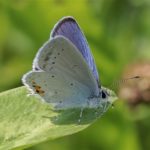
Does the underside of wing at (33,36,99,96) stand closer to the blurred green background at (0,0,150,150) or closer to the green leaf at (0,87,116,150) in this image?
the green leaf at (0,87,116,150)

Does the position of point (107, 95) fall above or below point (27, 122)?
below

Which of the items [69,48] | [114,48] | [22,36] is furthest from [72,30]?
[22,36]

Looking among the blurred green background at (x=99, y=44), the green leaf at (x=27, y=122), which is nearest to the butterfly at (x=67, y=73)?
the green leaf at (x=27, y=122)

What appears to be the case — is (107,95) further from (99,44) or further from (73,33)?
(99,44)

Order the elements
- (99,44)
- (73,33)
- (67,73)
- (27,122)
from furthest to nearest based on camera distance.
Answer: (99,44)
(67,73)
(73,33)
(27,122)

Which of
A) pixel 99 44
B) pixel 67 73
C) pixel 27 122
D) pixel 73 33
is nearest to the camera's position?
pixel 27 122

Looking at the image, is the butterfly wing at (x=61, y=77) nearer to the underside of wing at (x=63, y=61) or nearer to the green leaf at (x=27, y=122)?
the underside of wing at (x=63, y=61)

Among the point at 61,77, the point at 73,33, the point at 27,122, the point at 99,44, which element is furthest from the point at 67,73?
the point at 99,44
